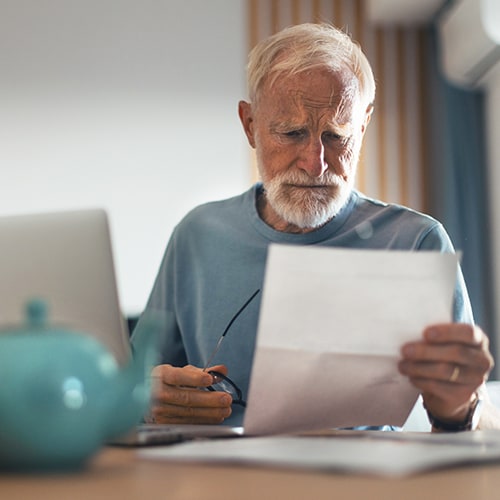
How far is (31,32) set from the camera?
5172 mm

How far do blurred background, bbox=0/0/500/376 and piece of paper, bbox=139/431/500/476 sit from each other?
401cm

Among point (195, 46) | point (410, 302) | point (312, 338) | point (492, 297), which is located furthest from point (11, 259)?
point (195, 46)

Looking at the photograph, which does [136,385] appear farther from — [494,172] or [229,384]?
[494,172]

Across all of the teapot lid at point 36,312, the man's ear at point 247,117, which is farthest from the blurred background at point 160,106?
the teapot lid at point 36,312

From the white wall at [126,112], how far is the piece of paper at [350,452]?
4.08m

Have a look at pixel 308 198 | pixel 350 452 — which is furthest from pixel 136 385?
pixel 308 198

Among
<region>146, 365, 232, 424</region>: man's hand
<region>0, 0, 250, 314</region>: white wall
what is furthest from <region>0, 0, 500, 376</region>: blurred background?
<region>146, 365, 232, 424</region>: man's hand

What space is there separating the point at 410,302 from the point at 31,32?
446cm

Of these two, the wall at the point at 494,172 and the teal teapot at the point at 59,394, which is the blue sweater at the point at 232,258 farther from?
the wall at the point at 494,172

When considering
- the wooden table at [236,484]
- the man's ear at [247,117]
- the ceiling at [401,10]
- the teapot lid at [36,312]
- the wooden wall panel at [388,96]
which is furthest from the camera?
the wooden wall panel at [388,96]

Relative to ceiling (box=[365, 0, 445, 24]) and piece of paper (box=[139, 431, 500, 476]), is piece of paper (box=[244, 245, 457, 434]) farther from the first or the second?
ceiling (box=[365, 0, 445, 24])

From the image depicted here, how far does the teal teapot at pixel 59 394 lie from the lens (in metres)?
0.78

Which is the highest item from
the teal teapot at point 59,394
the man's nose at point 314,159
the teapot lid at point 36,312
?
the man's nose at point 314,159

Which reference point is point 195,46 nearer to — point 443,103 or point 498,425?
point 443,103
